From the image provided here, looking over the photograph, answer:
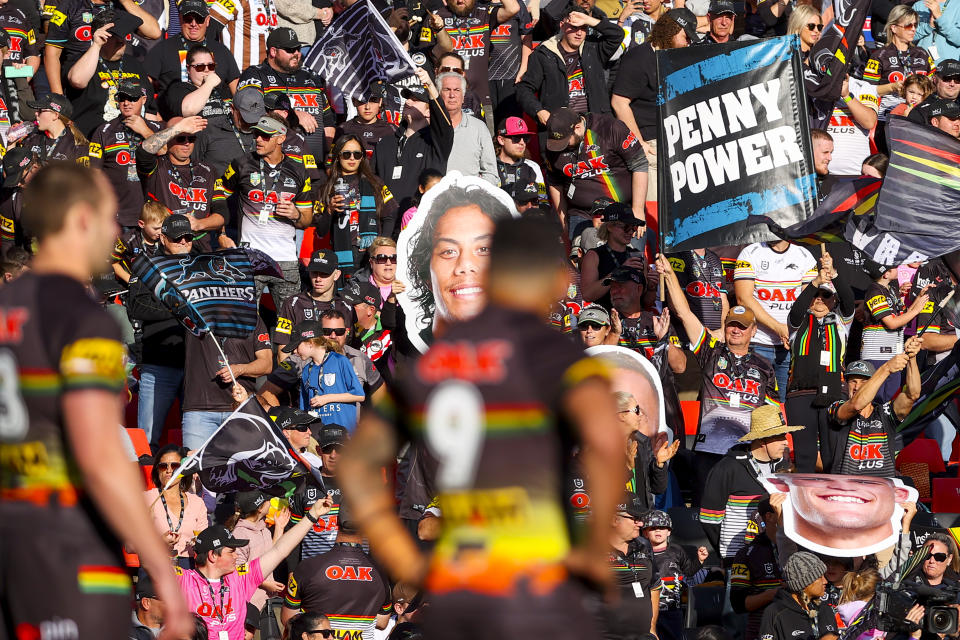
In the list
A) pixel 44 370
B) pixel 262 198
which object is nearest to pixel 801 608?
pixel 262 198

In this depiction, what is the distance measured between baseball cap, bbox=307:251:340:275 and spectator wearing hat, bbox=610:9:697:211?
3680 millimetres

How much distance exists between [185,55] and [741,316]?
5.94 metres

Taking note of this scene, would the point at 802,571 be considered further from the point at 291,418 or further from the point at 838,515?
the point at 291,418

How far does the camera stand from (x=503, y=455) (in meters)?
3.93

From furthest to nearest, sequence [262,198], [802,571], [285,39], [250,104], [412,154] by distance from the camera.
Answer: [285,39]
[412,154]
[250,104]
[262,198]
[802,571]

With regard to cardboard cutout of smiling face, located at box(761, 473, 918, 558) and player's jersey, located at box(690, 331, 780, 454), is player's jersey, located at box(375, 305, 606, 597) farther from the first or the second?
player's jersey, located at box(690, 331, 780, 454)

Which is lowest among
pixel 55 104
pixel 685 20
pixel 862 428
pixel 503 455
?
pixel 862 428

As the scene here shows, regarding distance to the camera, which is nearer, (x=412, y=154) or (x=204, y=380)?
(x=204, y=380)

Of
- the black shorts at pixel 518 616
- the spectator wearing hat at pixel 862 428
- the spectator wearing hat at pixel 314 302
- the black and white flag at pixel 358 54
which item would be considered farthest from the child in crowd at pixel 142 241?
the black shorts at pixel 518 616

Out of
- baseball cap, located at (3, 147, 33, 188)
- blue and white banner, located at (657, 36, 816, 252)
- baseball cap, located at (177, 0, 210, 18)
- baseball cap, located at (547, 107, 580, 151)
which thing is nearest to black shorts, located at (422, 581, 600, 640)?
blue and white banner, located at (657, 36, 816, 252)

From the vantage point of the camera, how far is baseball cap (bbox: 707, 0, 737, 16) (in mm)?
14586

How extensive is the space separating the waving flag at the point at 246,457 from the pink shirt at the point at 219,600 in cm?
68

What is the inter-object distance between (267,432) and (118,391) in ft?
18.8

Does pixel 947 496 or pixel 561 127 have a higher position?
pixel 561 127
